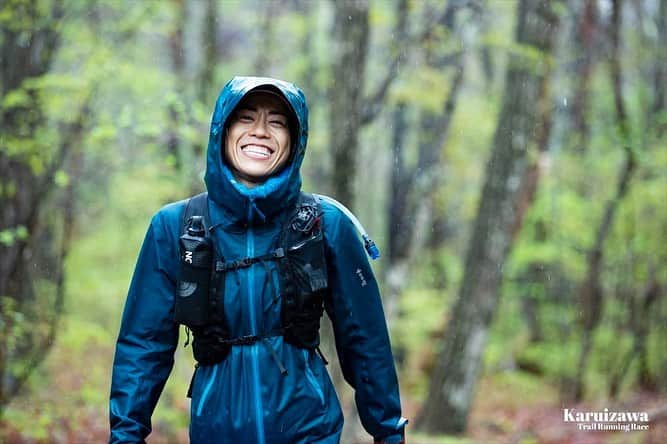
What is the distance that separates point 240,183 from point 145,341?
0.75 meters

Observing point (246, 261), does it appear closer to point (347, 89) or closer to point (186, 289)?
point (186, 289)

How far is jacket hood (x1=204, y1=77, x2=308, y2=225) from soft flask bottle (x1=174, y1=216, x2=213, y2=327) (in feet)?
0.46

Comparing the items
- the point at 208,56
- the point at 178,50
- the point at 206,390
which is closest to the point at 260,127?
the point at 206,390

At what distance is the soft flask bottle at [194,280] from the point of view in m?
2.78

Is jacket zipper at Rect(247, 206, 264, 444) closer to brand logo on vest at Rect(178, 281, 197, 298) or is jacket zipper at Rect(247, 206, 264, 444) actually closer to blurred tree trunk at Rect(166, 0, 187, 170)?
brand logo on vest at Rect(178, 281, 197, 298)

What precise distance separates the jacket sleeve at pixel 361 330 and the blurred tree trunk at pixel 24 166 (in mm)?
4488

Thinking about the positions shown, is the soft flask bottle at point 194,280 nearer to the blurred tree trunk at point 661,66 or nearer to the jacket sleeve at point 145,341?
the jacket sleeve at point 145,341

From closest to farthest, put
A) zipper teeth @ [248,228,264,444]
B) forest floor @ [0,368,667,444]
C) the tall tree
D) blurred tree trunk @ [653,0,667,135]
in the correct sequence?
zipper teeth @ [248,228,264,444]
forest floor @ [0,368,667,444]
the tall tree
blurred tree trunk @ [653,0,667,135]

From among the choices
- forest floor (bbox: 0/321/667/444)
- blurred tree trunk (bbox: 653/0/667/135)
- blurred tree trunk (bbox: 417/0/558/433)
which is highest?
blurred tree trunk (bbox: 653/0/667/135)

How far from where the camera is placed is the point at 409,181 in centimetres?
1327

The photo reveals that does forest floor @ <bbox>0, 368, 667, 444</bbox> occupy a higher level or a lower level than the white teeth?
lower

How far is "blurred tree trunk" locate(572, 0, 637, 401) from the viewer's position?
427 inches

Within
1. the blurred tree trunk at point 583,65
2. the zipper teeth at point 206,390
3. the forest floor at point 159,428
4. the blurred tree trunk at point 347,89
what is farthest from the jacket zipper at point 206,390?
the blurred tree trunk at point 583,65

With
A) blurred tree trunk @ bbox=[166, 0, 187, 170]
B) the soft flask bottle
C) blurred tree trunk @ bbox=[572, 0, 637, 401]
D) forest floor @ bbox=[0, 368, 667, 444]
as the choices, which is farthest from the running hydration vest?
blurred tree trunk @ bbox=[572, 0, 637, 401]
